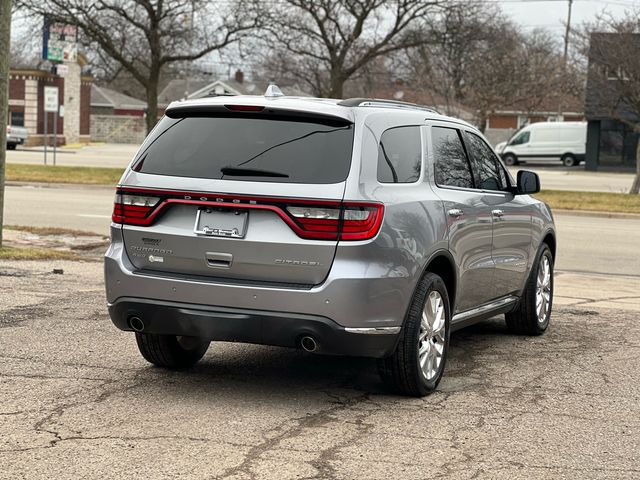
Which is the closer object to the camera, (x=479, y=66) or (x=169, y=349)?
(x=169, y=349)

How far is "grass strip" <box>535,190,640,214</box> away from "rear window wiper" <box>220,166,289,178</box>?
19427 mm

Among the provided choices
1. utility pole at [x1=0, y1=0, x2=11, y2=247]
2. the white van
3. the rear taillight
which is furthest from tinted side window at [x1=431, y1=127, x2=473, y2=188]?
the white van

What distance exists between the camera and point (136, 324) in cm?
632

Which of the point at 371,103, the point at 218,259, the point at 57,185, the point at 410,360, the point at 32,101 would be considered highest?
the point at 32,101

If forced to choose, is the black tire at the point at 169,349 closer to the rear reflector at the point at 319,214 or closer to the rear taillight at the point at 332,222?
the rear reflector at the point at 319,214

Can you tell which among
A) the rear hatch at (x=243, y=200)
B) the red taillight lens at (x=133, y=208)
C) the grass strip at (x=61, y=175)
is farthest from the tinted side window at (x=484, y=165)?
the grass strip at (x=61, y=175)

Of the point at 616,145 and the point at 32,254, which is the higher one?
the point at 616,145

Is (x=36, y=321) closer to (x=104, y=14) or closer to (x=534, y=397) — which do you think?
(x=534, y=397)

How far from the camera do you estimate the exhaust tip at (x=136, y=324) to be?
6.29 meters

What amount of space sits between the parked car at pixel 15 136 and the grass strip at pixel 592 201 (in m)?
35.8

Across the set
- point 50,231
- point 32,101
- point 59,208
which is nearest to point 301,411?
point 50,231

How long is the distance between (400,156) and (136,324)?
1.85 meters

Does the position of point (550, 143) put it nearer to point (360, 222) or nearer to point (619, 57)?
point (619, 57)

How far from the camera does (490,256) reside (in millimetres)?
7715
